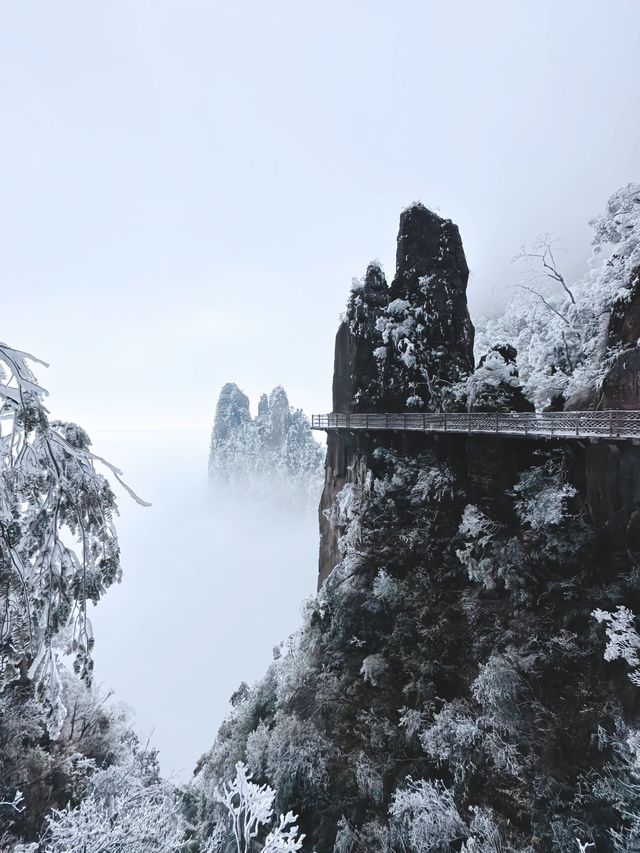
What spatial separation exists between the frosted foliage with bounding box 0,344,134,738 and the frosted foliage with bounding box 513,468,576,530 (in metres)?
13.7

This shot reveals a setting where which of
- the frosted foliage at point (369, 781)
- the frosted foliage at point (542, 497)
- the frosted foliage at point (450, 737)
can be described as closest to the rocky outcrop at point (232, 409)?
the frosted foliage at point (542, 497)

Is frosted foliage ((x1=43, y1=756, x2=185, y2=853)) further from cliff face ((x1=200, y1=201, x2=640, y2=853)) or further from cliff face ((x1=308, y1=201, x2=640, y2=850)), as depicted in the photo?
cliff face ((x1=308, y1=201, x2=640, y2=850))

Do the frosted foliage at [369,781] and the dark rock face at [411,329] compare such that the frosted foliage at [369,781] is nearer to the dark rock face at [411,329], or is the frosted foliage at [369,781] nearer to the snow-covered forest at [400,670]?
the snow-covered forest at [400,670]

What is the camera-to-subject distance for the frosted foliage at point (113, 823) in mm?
9039

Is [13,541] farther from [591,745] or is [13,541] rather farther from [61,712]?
[591,745]

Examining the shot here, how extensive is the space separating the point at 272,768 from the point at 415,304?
21.9m

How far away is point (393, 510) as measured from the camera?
17.7m

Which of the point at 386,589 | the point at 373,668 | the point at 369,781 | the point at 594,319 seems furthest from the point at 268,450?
the point at 369,781

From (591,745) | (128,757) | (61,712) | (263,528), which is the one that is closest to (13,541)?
(61,712)

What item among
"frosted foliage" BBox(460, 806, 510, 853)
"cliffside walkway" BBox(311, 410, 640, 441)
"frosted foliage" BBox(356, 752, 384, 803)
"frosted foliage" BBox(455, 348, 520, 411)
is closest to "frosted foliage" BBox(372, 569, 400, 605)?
"frosted foliage" BBox(356, 752, 384, 803)

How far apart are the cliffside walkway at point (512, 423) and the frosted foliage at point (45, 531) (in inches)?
511

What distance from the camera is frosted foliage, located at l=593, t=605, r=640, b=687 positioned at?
948 cm

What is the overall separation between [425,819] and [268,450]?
83.0 meters

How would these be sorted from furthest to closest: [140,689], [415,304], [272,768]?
[140,689] < [415,304] < [272,768]
